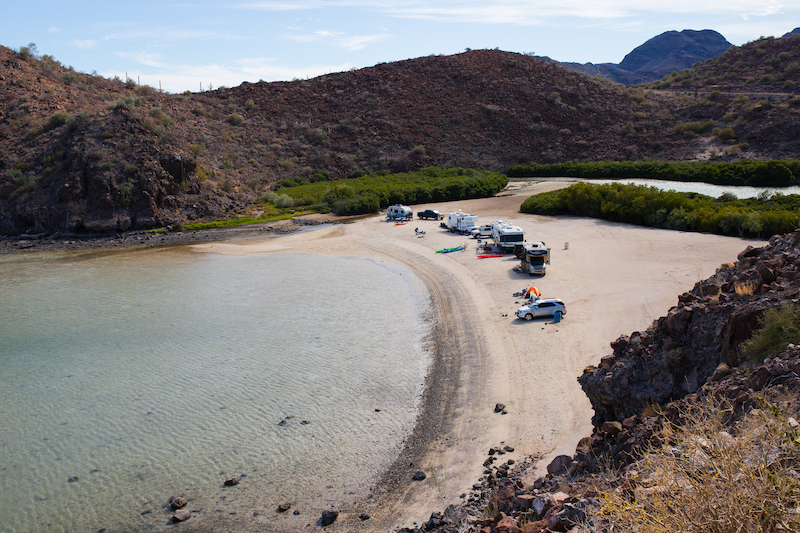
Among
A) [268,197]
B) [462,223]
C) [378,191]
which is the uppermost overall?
[378,191]

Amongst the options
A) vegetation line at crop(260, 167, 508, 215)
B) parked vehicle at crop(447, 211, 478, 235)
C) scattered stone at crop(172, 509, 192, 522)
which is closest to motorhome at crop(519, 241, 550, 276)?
parked vehicle at crop(447, 211, 478, 235)

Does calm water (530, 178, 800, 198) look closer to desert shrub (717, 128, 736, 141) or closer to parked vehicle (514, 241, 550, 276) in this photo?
desert shrub (717, 128, 736, 141)

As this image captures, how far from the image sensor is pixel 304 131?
8756 centimetres

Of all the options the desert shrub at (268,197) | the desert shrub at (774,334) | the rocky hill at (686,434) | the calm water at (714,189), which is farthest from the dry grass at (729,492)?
the desert shrub at (268,197)

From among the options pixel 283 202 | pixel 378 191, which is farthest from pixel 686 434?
pixel 283 202

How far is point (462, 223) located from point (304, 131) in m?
50.6

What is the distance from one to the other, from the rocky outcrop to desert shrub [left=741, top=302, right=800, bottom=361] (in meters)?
0.46

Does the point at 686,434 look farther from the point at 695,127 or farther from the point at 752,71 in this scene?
the point at 752,71

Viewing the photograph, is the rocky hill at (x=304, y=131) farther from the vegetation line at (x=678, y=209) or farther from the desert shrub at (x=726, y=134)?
the vegetation line at (x=678, y=209)

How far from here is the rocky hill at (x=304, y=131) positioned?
2173 inches

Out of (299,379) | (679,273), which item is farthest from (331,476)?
(679,273)

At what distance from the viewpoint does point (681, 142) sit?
82.4 metres

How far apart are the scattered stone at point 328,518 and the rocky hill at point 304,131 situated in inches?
1936

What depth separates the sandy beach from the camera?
45.1 feet
